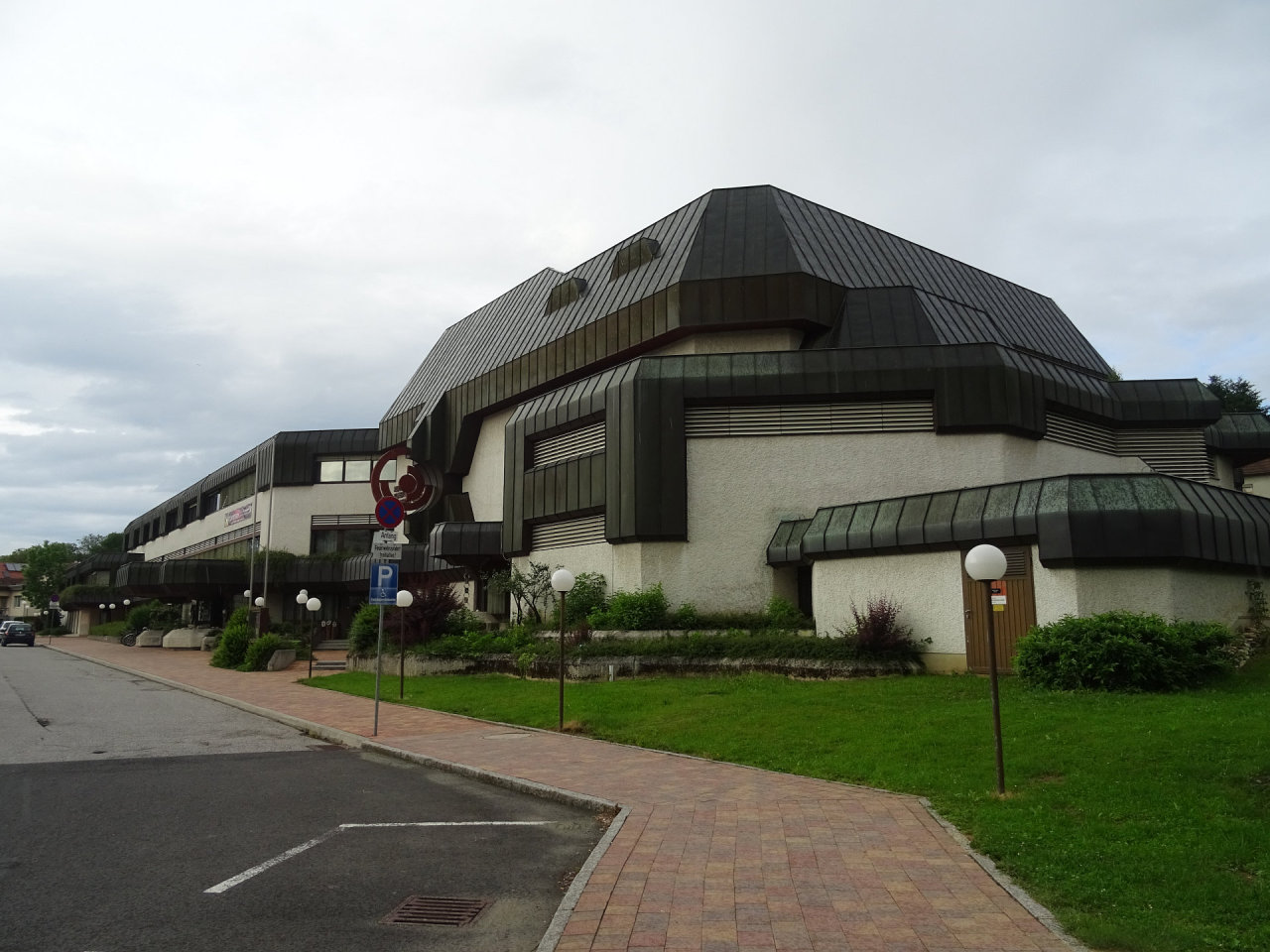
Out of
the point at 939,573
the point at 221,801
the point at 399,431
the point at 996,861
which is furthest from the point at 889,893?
the point at 399,431

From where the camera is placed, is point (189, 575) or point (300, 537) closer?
point (189, 575)

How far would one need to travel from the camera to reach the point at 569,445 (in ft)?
88.6

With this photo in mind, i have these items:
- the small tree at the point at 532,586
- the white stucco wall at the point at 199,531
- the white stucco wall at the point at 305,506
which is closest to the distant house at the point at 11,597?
the white stucco wall at the point at 199,531

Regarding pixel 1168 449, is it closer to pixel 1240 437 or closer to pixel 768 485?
pixel 1240 437

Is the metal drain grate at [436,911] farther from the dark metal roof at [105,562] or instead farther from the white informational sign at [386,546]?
the dark metal roof at [105,562]

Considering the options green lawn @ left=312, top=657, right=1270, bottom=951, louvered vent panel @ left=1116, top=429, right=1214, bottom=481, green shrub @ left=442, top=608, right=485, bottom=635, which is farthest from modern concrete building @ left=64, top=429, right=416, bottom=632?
louvered vent panel @ left=1116, top=429, right=1214, bottom=481

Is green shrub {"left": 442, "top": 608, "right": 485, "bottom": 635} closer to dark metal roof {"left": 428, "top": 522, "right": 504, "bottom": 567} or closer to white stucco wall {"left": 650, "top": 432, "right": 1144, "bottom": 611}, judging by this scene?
dark metal roof {"left": 428, "top": 522, "right": 504, "bottom": 567}

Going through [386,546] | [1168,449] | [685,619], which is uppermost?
[1168,449]

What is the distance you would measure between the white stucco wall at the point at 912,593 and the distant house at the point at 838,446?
0.16ft

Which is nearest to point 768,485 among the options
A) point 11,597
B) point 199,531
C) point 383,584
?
point 383,584

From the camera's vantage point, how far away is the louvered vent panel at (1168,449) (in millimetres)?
27391

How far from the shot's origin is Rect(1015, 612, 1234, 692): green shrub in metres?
13.8

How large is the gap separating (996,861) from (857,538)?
13.5 m

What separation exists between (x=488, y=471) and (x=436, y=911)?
30.5m
